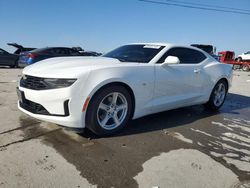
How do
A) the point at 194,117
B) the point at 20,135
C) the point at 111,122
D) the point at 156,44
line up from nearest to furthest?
1. the point at 20,135
2. the point at 111,122
3. the point at 156,44
4. the point at 194,117

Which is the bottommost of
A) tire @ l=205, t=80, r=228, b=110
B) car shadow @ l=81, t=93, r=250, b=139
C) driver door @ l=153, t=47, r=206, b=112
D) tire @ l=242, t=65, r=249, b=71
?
tire @ l=242, t=65, r=249, b=71

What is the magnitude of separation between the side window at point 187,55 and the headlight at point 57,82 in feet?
6.07

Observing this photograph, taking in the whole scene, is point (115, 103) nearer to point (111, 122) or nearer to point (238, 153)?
point (111, 122)

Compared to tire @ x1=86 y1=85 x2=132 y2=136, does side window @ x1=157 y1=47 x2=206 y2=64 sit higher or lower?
higher

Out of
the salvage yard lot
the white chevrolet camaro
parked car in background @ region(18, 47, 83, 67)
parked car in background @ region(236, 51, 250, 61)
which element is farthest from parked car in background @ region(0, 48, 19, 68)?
parked car in background @ region(236, 51, 250, 61)

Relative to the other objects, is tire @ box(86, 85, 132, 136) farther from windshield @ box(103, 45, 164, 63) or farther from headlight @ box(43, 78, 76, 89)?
windshield @ box(103, 45, 164, 63)

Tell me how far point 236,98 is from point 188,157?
5317 millimetres

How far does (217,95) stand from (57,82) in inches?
153

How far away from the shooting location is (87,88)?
310 cm

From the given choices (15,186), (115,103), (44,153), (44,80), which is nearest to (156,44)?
(115,103)

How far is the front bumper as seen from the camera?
9.99 ft

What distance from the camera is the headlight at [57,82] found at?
3.04 meters

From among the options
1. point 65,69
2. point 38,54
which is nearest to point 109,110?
point 65,69

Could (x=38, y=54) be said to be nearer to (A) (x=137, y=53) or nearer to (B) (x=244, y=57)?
(A) (x=137, y=53)
